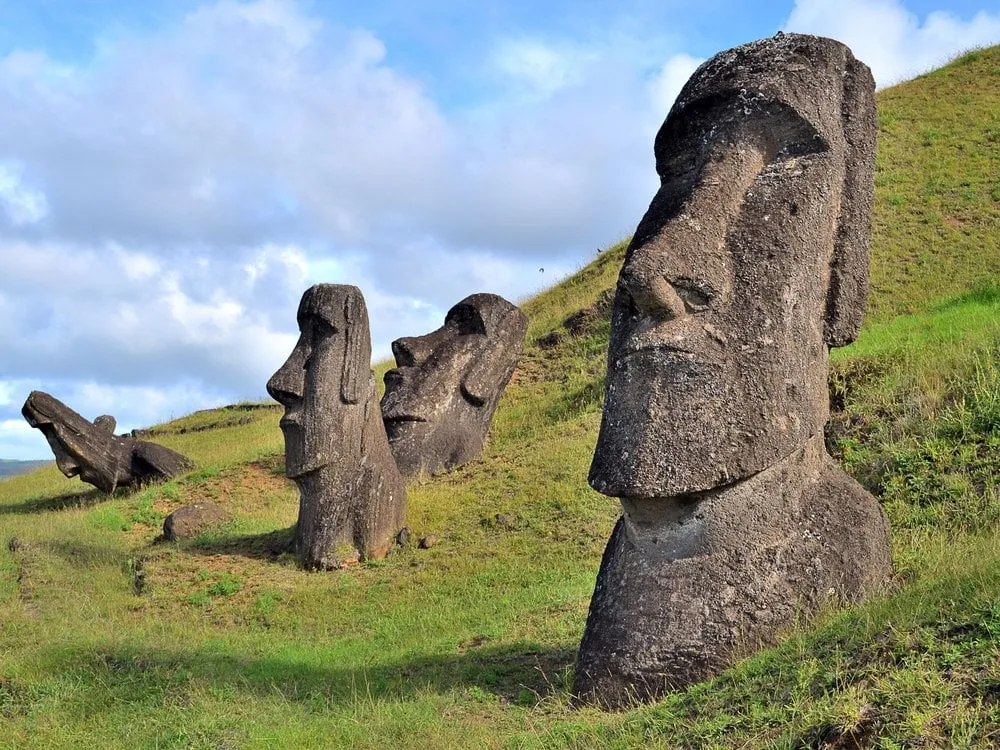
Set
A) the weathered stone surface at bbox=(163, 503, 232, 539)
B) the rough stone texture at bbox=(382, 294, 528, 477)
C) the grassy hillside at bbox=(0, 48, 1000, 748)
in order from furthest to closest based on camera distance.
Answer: the rough stone texture at bbox=(382, 294, 528, 477) < the weathered stone surface at bbox=(163, 503, 232, 539) < the grassy hillside at bbox=(0, 48, 1000, 748)

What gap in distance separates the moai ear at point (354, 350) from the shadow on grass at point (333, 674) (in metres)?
4.98

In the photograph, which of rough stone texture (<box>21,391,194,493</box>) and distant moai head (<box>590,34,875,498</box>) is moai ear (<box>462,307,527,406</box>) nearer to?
rough stone texture (<box>21,391,194,493</box>)

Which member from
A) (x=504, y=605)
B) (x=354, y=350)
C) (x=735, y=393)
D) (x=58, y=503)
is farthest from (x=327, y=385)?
(x=58, y=503)

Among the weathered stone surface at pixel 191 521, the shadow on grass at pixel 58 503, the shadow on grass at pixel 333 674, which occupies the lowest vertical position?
the shadow on grass at pixel 333 674

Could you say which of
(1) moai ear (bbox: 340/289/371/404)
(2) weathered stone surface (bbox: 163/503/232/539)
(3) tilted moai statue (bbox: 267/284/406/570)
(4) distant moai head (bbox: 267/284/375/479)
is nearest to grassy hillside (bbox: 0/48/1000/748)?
(2) weathered stone surface (bbox: 163/503/232/539)

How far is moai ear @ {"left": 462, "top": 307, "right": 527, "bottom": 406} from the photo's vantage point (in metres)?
17.1

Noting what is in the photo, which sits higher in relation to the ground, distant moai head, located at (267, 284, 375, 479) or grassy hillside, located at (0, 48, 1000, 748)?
distant moai head, located at (267, 284, 375, 479)

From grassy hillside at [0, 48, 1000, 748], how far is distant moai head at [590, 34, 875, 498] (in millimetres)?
1124

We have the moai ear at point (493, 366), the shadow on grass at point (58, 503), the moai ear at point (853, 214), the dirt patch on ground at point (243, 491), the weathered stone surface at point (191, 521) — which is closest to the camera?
the moai ear at point (853, 214)

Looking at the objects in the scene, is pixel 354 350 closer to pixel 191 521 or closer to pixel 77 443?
pixel 191 521

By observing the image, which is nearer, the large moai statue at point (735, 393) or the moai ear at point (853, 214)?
the large moai statue at point (735, 393)

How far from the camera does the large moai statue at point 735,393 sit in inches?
223

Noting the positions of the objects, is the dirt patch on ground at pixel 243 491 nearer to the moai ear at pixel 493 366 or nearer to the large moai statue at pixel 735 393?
the moai ear at pixel 493 366

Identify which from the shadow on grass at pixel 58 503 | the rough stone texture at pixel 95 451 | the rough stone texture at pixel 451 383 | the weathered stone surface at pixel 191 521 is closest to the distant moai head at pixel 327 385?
the weathered stone surface at pixel 191 521
